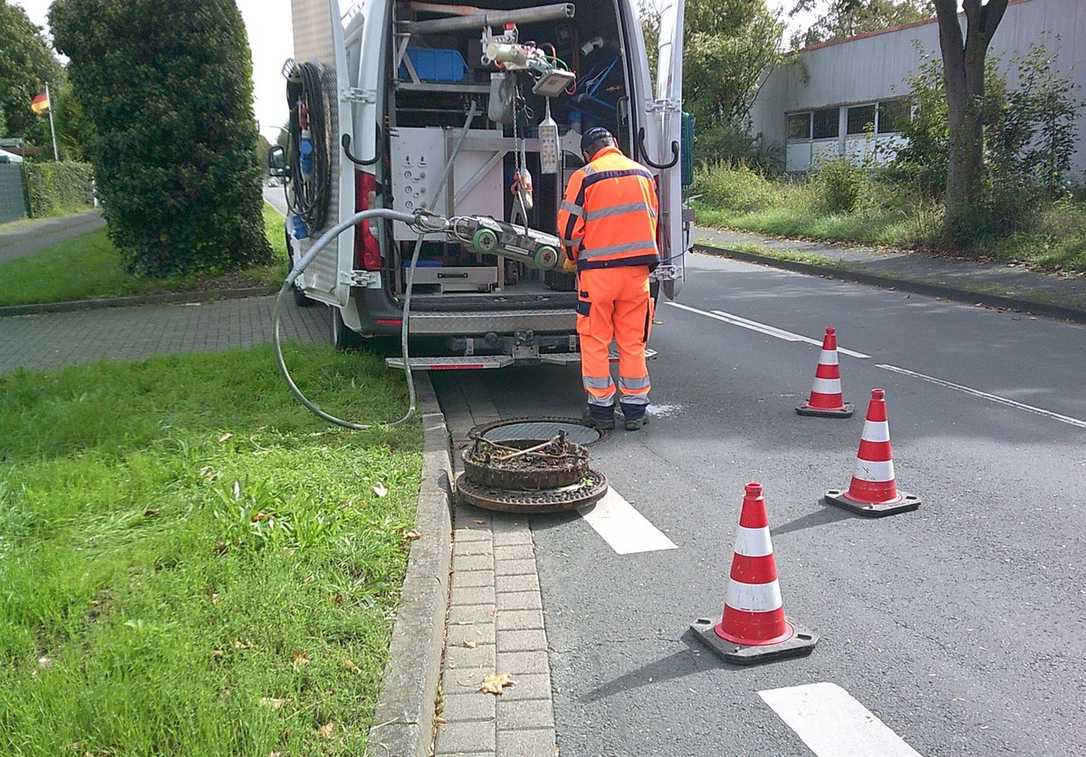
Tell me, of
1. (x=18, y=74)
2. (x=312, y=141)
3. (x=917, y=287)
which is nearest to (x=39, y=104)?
(x=18, y=74)

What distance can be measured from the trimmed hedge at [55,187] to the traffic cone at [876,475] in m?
32.9

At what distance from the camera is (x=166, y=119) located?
12.1 meters

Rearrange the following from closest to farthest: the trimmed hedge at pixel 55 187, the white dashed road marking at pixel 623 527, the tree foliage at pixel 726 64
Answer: the white dashed road marking at pixel 623 527, the tree foliage at pixel 726 64, the trimmed hedge at pixel 55 187

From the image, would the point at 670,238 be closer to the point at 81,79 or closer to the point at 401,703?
the point at 401,703

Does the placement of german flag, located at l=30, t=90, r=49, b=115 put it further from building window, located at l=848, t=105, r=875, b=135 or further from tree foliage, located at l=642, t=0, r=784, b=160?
building window, located at l=848, t=105, r=875, b=135

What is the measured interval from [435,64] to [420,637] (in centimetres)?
537

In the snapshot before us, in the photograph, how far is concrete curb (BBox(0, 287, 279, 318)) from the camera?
11594 mm

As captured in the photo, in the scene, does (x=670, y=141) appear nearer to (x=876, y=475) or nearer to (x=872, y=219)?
(x=876, y=475)

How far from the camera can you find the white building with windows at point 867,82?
20641mm

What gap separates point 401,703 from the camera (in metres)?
2.85

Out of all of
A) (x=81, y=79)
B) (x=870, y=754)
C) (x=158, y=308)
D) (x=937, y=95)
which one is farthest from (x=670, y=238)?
(x=937, y=95)

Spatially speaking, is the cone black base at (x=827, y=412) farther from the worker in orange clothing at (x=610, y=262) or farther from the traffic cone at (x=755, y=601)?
the traffic cone at (x=755, y=601)

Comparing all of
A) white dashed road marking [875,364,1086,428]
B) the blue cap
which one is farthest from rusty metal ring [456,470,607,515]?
white dashed road marking [875,364,1086,428]

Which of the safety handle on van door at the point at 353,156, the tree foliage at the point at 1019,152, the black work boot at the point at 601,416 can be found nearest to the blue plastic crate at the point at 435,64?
the safety handle on van door at the point at 353,156
